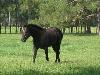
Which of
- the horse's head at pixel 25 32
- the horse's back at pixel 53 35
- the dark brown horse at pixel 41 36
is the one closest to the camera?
the horse's head at pixel 25 32

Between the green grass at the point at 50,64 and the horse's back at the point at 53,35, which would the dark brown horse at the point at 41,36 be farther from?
the green grass at the point at 50,64

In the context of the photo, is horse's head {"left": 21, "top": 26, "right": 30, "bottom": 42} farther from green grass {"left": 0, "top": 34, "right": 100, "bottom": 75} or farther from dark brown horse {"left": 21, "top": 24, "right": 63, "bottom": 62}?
green grass {"left": 0, "top": 34, "right": 100, "bottom": 75}

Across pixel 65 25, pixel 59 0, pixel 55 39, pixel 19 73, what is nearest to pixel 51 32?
pixel 55 39

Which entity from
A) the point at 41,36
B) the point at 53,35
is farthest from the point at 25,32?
the point at 53,35

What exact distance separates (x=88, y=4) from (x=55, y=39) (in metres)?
41.8

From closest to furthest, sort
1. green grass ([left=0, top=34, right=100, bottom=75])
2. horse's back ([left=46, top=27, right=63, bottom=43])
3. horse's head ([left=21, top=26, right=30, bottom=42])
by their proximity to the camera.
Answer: green grass ([left=0, top=34, right=100, bottom=75]), horse's head ([left=21, top=26, right=30, bottom=42]), horse's back ([left=46, top=27, right=63, bottom=43])

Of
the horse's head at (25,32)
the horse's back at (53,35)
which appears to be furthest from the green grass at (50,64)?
the horse's head at (25,32)

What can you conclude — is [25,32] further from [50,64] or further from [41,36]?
[50,64]

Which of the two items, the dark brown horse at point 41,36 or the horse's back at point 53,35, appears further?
the horse's back at point 53,35

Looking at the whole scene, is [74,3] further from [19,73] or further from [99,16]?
[19,73]

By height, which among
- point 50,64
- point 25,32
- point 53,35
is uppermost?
point 25,32

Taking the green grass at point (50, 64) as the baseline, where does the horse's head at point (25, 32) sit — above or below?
above

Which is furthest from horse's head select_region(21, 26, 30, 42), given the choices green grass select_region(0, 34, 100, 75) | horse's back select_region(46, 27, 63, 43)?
horse's back select_region(46, 27, 63, 43)

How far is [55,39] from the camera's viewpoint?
67.2 ft
